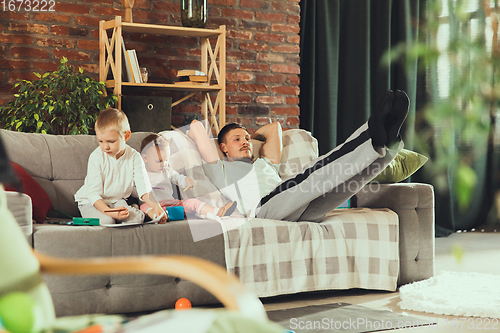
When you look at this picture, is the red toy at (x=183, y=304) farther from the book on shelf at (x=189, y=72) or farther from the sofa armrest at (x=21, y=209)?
the book on shelf at (x=189, y=72)

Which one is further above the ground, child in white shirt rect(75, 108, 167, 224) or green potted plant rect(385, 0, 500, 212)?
green potted plant rect(385, 0, 500, 212)

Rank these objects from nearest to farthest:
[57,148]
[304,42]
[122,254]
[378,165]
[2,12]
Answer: [122,254] → [378,165] → [57,148] → [2,12] → [304,42]

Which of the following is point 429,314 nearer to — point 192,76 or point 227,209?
point 227,209

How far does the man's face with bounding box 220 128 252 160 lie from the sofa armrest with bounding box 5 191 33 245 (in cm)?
121

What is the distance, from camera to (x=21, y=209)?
179 cm

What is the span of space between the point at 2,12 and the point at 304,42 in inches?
91.1

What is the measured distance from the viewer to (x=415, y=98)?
470cm

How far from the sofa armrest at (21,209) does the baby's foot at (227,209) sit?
86 cm

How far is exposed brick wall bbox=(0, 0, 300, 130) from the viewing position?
338 cm

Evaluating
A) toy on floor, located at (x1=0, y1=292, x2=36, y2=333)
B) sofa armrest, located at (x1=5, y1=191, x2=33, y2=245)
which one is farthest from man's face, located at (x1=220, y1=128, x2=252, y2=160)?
toy on floor, located at (x1=0, y1=292, x2=36, y2=333)

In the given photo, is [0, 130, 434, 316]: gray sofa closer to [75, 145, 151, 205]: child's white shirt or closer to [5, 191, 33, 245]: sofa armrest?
[5, 191, 33, 245]: sofa armrest

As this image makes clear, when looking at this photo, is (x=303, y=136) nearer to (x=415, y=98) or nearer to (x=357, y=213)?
(x=357, y=213)

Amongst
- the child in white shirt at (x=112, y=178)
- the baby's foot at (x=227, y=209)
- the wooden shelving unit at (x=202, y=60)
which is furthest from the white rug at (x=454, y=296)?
the wooden shelving unit at (x=202, y=60)

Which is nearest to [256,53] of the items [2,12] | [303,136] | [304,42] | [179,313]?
[304,42]
